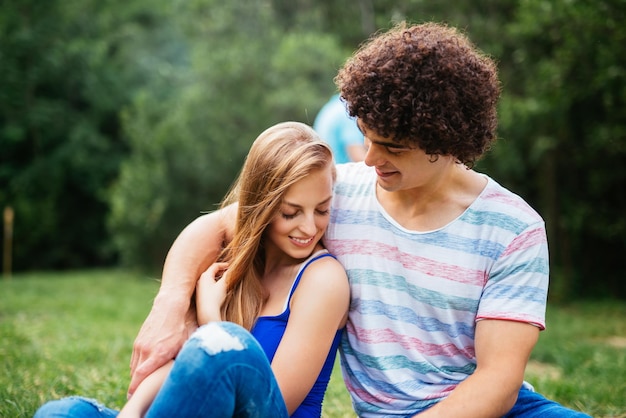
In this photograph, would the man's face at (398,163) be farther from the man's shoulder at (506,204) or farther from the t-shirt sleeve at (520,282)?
the t-shirt sleeve at (520,282)

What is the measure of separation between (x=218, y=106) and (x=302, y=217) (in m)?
10.6

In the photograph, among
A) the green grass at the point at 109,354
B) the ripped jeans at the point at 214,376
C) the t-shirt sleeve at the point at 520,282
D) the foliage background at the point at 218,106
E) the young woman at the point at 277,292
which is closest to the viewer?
the ripped jeans at the point at 214,376

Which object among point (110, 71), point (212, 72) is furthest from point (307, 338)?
point (110, 71)

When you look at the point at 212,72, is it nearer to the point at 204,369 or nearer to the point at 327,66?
the point at 327,66

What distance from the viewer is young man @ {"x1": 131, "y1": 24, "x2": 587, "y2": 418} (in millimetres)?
2150

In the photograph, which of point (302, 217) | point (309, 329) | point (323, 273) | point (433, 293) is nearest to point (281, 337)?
point (309, 329)

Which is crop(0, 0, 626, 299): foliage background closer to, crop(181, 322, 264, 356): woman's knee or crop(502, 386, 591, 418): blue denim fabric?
crop(502, 386, 591, 418): blue denim fabric

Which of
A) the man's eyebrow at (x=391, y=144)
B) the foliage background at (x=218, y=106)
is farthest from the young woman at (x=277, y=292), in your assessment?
the foliage background at (x=218, y=106)

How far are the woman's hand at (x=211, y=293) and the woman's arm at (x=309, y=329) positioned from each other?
0.87ft

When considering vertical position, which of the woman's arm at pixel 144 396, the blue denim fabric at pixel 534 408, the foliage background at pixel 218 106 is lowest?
the foliage background at pixel 218 106

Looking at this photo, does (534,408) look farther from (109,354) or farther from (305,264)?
(109,354)

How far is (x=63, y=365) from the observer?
418cm

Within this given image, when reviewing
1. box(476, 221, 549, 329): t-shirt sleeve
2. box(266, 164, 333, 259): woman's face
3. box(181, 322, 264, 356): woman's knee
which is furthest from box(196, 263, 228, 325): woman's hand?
box(476, 221, 549, 329): t-shirt sleeve

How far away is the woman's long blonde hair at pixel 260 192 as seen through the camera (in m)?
2.35
